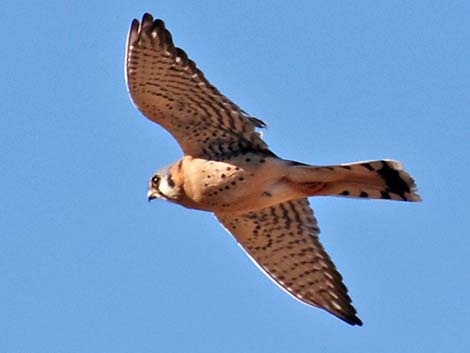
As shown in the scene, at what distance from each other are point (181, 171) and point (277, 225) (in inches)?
49.4

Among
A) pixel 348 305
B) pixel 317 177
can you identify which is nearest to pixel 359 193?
pixel 317 177

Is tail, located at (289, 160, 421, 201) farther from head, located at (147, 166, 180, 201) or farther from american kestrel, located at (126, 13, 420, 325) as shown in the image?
head, located at (147, 166, 180, 201)

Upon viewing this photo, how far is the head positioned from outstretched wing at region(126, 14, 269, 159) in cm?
32

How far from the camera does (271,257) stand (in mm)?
14812

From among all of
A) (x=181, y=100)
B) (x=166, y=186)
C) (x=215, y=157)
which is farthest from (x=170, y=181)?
(x=181, y=100)

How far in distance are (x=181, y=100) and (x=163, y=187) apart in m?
0.91

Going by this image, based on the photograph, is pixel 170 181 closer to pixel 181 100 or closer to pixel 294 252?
pixel 181 100

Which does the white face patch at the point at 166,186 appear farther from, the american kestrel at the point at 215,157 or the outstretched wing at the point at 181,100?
the outstretched wing at the point at 181,100

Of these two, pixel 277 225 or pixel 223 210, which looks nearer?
pixel 223 210

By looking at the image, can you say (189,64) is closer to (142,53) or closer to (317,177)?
(142,53)

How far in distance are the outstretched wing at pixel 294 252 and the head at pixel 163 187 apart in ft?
2.20

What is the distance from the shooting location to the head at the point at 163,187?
13969mm

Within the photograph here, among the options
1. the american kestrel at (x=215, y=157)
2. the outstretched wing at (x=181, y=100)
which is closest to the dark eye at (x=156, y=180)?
the american kestrel at (x=215, y=157)

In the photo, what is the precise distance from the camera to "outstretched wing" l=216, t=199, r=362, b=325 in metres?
14.6
